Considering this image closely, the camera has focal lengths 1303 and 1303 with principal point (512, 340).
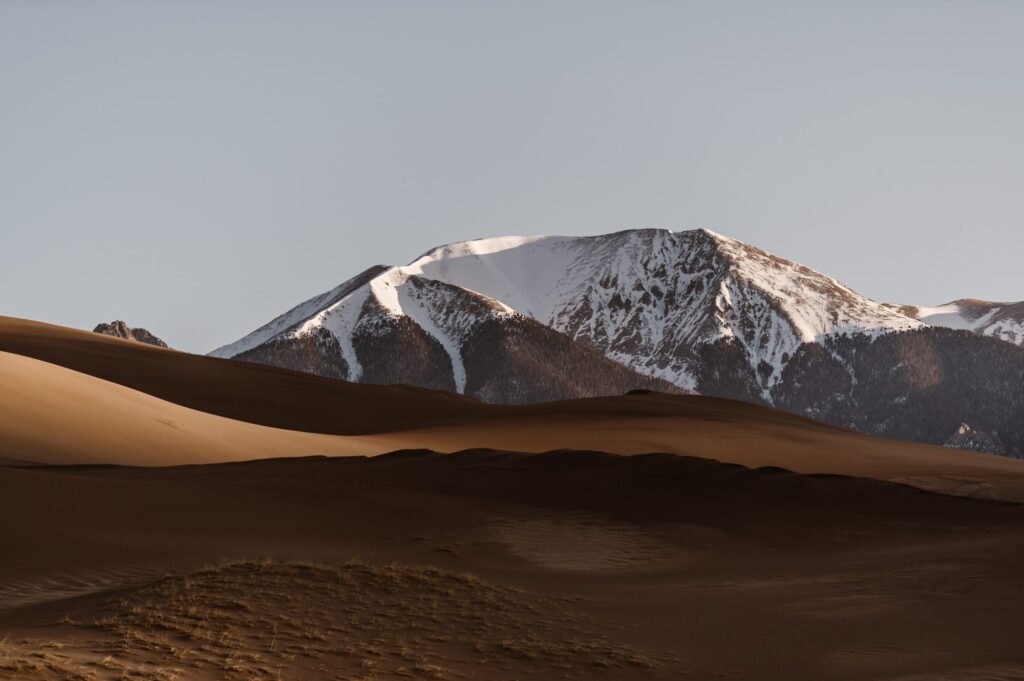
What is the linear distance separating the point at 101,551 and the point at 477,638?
21.6ft

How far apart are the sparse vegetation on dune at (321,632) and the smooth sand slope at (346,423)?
13.5 m

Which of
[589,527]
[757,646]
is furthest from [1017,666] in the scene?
[589,527]

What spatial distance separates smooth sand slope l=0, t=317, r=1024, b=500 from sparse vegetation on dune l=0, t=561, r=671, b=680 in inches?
532

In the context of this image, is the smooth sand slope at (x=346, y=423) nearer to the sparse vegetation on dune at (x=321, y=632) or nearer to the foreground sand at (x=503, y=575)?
the foreground sand at (x=503, y=575)

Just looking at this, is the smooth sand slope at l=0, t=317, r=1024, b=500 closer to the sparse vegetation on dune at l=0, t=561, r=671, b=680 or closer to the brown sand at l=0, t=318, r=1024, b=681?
the brown sand at l=0, t=318, r=1024, b=681

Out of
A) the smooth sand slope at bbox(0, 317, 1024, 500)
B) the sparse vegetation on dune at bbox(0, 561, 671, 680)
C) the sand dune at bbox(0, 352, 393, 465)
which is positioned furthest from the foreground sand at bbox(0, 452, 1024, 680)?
the smooth sand slope at bbox(0, 317, 1024, 500)

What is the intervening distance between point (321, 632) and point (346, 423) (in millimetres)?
43497

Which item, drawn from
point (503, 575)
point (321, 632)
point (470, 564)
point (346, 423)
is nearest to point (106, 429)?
point (470, 564)

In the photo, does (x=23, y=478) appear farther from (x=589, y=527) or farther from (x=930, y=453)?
(x=930, y=453)

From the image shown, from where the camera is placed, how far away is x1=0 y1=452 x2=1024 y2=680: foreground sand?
1299 centimetres

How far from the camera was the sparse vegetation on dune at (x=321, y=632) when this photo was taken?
40.7 ft

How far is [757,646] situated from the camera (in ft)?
44.7

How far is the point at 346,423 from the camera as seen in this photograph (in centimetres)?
5712

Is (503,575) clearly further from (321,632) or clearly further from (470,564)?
(321,632)
